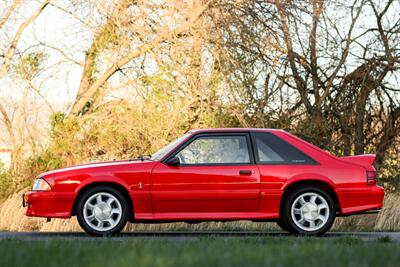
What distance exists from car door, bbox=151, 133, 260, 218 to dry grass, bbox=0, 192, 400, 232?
4.88 metres

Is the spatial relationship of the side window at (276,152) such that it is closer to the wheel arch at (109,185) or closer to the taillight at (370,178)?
the taillight at (370,178)

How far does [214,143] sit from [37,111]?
9.47 metres

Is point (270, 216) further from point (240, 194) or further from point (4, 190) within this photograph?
point (4, 190)

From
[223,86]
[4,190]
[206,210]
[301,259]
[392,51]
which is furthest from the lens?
[392,51]

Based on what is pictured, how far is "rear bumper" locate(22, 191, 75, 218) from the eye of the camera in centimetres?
1173

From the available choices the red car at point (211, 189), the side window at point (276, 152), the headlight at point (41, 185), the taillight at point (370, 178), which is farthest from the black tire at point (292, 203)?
the headlight at point (41, 185)

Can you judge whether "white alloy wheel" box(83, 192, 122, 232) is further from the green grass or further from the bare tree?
the bare tree

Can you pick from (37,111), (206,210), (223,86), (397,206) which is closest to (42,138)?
(37,111)

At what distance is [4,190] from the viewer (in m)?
21.0

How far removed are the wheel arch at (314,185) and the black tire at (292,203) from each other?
0.15 feet

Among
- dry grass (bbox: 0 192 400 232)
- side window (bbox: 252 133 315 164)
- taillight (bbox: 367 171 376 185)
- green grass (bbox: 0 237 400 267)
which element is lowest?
dry grass (bbox: 0 192 400 232)

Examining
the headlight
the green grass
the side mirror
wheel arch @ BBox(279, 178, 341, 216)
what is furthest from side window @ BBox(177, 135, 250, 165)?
the green grass

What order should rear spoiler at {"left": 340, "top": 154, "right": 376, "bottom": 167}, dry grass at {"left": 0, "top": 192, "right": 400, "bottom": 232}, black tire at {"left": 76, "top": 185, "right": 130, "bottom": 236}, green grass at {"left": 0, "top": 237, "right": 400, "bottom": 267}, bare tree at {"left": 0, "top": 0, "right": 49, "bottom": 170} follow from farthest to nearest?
bare tree at {"left": 0, "top": 0, "right": 49, "bottom": 170} → dry grass at {"left": 0, "top": 192, "right": 400, "bottom": 232} → rear spoiler at {"left": 340, "top": 154, "right": 376, "bottom": 167} → black tire at {"left": 76, "top": 185, "right": 130, "bottom": 236} → green grass at {"left": 0, "top": 237, "right": 400, "bottom": 267}

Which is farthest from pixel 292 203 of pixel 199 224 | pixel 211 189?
pixel 199 224
